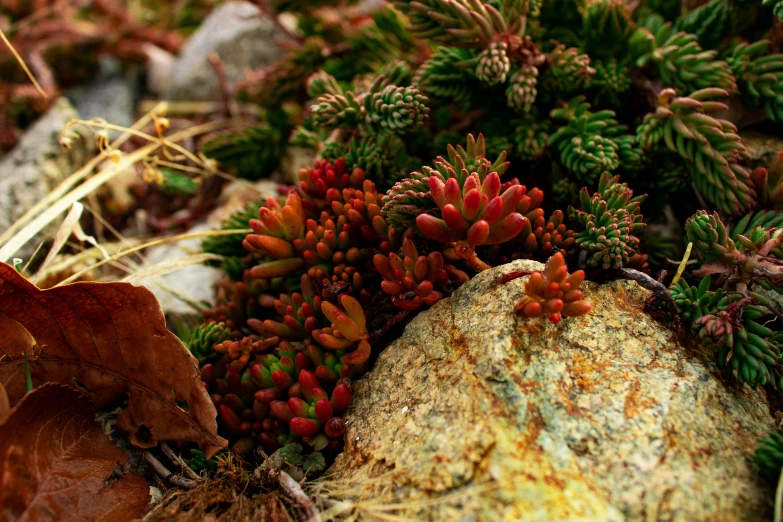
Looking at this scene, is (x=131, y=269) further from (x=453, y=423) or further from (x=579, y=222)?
(x=579, y=222)

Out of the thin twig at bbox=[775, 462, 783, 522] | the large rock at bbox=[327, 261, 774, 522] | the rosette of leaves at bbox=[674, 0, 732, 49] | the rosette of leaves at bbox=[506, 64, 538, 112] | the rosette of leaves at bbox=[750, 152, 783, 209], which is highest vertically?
the rosette of leaves at bbox=[674, 0, 732, 49]

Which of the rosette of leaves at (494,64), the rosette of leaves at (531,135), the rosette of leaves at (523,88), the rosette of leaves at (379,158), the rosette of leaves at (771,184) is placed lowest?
the rosette of leaves at (379,158)

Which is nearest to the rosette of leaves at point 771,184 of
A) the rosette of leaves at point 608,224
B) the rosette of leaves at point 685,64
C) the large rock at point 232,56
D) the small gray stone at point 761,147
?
the small gray stone at point 761,147

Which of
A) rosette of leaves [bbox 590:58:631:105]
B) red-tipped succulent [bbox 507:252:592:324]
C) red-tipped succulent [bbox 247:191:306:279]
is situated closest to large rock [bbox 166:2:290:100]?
red-tipped succulent [bbox 247:191:306:279]

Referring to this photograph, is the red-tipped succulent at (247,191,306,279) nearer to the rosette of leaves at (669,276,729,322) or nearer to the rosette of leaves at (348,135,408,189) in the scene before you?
the rosette of leaves at (348,135,408,189)

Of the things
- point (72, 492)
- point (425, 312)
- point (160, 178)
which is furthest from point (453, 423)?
point (160, 178)

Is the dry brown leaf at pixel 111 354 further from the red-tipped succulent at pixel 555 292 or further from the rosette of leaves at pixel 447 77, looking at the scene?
the rosette of leaves at pixel 447 77

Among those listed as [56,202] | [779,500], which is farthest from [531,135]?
[56,202]
